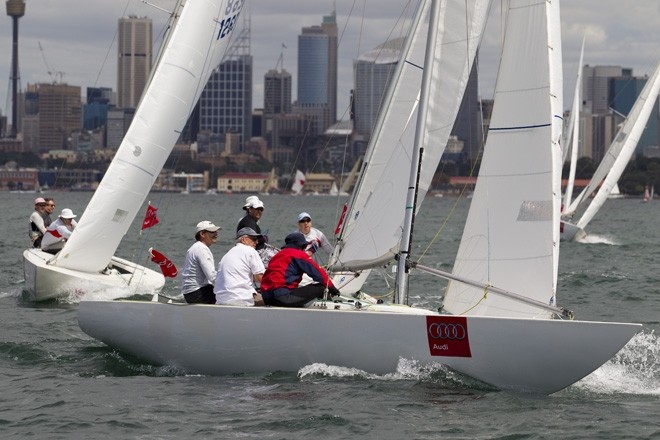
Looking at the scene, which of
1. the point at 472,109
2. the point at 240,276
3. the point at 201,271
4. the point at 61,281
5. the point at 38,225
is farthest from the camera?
the point at 472,109

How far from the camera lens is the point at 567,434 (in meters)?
9.55

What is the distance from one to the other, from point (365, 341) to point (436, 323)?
1.99 feet

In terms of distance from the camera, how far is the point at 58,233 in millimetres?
18297

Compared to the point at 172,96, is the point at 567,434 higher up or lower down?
lower down

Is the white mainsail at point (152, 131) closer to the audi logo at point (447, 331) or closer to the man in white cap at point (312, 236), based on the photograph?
the man in white cap at point (312, 236)

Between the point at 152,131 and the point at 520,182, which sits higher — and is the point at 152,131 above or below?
above

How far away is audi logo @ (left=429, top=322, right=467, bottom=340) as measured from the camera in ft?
34.5

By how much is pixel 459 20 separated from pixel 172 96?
589cm

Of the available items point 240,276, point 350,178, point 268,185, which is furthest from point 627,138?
point 268,185

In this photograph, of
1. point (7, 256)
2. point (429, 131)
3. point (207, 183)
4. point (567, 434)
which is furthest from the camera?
point (207, 183)

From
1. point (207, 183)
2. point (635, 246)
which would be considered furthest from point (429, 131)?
point (207, 183)

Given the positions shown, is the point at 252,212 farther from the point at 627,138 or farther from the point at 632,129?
the point at 627,138

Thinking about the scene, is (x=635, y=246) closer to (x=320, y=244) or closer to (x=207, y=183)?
(x=320, y=244)

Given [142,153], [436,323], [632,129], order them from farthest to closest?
[632,129] < [142,153] < [436,323]
